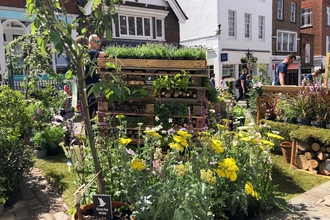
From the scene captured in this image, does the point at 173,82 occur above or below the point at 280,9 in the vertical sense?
below

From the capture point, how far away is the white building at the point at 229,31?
1847 cm

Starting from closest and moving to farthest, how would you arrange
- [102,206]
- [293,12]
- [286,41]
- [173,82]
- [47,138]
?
[102,206] < [173,82] < [47,138] < [286,41] < [293,12]

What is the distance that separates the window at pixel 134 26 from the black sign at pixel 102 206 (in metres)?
13.5

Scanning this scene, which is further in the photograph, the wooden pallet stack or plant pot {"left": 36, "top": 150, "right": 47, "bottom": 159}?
plant pot {"left": 36, "top": 150, "right": 47, "bottom": 159}

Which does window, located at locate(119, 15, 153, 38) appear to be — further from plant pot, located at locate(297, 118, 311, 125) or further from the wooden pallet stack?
plant pot, located at locate(297, 118, 311, 125)

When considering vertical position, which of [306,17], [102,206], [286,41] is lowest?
[102,206]

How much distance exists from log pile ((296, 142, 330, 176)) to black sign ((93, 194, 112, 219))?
342 cm

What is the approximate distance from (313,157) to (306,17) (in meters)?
28.1

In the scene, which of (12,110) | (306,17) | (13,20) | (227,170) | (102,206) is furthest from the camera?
(306,17)

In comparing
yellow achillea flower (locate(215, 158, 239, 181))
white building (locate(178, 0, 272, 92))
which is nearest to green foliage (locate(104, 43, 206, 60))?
yellow achillea flower (locate(215, 158, 239, 181))

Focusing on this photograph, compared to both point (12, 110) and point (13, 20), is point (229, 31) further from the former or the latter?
point (12, 110)

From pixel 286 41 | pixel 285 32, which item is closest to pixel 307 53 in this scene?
pixel 286 41

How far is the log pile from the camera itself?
4.32 m

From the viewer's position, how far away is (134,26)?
15430mm
